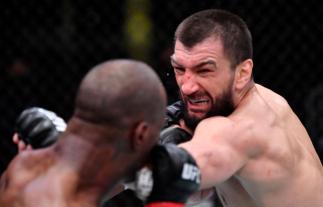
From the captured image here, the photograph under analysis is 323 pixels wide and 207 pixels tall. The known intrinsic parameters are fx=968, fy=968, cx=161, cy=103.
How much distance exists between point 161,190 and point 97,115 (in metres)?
0.26

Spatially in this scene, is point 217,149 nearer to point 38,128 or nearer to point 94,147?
point 38,128

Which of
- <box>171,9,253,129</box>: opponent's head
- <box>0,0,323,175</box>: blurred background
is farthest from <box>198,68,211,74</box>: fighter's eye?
<box>0,0,323,175</box>: blurred background

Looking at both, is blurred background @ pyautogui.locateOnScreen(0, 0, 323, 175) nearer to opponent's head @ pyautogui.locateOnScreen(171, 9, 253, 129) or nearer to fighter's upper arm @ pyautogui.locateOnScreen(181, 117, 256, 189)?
opponent's head @ pyautogui.locateOnScreen(171, 9, 253, 129)

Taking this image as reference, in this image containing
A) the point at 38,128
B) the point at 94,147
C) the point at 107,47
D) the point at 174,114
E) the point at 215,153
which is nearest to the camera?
the point at 94,147

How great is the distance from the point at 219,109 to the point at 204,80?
0.10 metres

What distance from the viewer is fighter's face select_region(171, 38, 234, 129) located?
283 centimetres

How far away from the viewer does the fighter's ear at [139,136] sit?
2.09m

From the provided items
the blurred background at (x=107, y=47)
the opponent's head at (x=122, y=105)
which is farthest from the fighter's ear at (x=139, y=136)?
the blurred background at (x=107, y=47)

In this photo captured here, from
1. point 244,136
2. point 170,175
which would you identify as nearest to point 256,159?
point 244,136

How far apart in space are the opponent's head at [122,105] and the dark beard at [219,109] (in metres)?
0.73

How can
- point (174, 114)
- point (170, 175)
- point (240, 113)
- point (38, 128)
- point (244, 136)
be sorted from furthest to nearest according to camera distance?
point (174, 114) → point (240, 113) → point (244, 136) → point (38, 128) → point (170, 175)

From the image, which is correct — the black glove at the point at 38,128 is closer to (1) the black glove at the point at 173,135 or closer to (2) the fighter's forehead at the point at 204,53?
(1) the black glove at the point at 173,135

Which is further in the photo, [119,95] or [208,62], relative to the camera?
[208,62]

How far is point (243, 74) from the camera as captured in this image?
2934 mm
